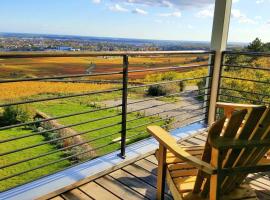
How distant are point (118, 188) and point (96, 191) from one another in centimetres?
19

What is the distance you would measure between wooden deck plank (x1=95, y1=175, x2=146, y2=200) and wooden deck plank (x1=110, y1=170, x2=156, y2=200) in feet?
0.15

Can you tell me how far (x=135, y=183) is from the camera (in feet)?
8.55

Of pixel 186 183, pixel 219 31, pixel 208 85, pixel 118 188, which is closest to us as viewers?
pixel 186 183

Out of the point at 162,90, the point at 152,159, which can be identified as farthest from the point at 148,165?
the point at 162,90

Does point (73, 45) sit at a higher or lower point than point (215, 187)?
higher

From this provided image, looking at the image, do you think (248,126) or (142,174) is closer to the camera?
(248,126)

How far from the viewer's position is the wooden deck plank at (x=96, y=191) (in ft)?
7.73

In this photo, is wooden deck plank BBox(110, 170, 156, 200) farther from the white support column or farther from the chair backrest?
the white support column

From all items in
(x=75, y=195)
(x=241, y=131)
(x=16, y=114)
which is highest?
(x=241, y=131)

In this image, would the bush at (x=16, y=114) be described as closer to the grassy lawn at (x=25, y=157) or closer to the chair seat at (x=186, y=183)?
the grassy lawn at (x=25, y=157)

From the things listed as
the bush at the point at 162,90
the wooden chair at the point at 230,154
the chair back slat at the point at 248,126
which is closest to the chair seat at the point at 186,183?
the wooden chair at the point at 230,154

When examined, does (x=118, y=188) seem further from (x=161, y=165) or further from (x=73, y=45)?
(x=73, y=45)

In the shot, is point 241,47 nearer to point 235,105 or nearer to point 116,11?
point 235,105

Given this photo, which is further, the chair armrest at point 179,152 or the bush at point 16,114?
the bush at point 16,114
